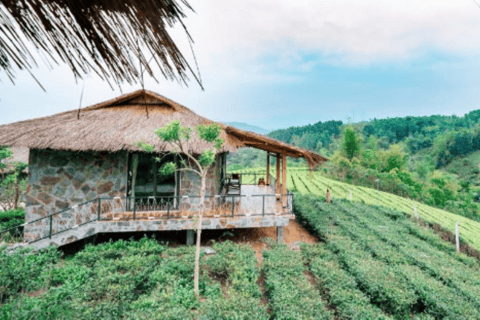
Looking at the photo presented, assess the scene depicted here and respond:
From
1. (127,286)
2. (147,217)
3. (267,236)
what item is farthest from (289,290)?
(147,217)

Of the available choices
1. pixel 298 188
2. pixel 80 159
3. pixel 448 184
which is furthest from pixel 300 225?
pixel 448 184

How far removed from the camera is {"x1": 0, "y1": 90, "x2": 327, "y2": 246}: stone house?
26.9ft

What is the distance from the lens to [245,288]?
224 inches

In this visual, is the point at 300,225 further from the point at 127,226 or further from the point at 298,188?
the point at 298,188

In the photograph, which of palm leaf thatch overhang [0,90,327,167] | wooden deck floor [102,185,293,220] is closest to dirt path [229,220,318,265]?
wooden deck floor [102,185,293,220]

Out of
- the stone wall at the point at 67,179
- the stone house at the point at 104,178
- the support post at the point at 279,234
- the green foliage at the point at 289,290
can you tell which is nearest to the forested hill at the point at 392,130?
the support post at the point at 279,234

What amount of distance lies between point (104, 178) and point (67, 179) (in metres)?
1.23

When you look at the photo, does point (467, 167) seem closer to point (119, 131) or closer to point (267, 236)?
point (267, 236)

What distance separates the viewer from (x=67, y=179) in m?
8.98

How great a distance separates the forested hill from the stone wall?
2766 inches

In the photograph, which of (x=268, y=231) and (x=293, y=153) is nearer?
(x=293, y=153)

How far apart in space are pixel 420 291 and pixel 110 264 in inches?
307

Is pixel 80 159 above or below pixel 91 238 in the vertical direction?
above

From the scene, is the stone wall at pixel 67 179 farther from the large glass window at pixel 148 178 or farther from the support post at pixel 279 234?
the support post at pixel 279 234
